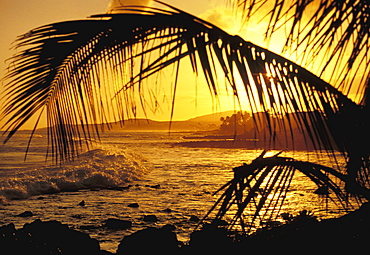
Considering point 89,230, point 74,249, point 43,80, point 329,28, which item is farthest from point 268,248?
point 89,230

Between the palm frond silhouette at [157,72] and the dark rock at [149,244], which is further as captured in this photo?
the dark rock at [149,244]

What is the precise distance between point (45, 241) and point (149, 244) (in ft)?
4.31

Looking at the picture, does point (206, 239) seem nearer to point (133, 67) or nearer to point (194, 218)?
point (133, 67)

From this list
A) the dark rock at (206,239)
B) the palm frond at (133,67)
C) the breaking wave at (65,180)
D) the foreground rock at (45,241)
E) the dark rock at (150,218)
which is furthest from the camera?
the breaking wave at (65,180)


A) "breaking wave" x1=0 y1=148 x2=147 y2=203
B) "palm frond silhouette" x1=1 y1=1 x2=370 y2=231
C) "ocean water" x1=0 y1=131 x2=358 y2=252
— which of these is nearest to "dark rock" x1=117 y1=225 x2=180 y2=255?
"ocean water" x1=0 y1=131 x2=358 y2=252

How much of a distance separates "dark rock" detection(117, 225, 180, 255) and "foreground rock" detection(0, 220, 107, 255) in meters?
0.41

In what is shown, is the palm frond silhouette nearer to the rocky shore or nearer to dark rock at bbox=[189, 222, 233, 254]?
the rocky shore

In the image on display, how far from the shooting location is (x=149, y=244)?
5.07 m

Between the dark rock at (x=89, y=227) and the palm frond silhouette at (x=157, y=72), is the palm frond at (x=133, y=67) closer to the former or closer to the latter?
the palm frond silhouette at (x=157, y=72)

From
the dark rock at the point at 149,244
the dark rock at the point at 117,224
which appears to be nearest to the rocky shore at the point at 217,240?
the dark rock at the point at 149,244

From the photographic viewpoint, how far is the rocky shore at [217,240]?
254 centimetres

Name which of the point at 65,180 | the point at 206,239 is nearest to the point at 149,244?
the point at 206,239

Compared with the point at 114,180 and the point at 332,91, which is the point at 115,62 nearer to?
the point at 332,91

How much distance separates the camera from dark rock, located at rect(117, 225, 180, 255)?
198 inches
